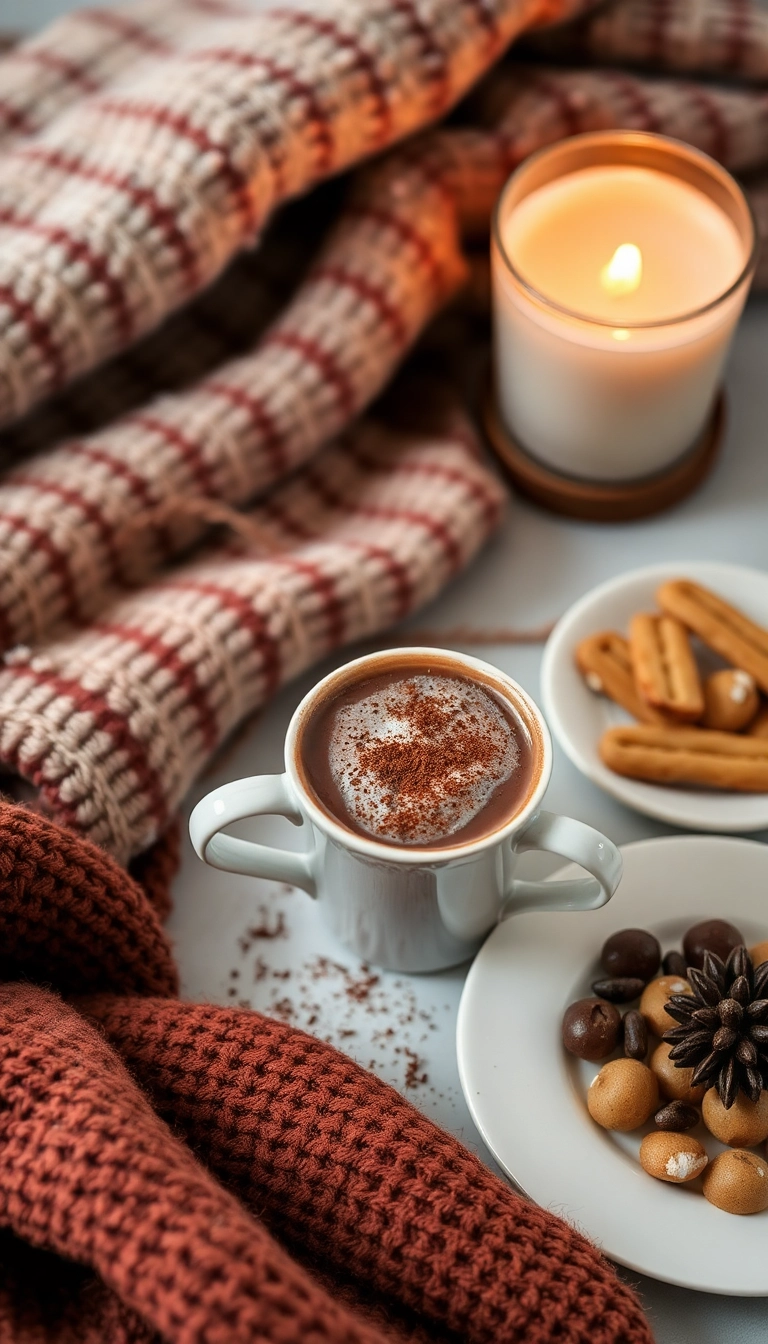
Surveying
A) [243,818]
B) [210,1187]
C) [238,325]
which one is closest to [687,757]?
[243,818]

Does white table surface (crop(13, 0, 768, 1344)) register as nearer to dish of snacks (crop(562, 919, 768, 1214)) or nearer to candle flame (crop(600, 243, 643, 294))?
dish of snacks (crop(562, 919, 768, 1214))

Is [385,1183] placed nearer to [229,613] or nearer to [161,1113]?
[161,1113]

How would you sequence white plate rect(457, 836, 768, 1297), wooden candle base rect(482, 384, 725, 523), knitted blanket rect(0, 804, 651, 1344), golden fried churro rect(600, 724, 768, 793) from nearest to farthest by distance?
knitted blanket rect(0, 804, 651, 1344) → white plate rect(457, 836, 768, 1297) → golden fried churro rect(600, 724, 768, 793) → wooden candle base rect(482, 384, 725, 523)

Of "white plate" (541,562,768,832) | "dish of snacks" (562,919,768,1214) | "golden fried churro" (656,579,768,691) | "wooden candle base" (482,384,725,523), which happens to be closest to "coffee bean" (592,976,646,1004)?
"dish of snacks" (562,919,768,1214)

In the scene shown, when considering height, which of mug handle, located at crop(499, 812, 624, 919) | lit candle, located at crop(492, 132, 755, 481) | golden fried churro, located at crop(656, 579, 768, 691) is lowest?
golden fried churro, located at crop(656, 579, 768, 691)

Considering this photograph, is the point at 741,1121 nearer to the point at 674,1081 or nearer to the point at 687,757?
the point at 674,1081

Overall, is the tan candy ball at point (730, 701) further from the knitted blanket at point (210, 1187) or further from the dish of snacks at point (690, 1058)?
the knitted blanket at point (210, 1187)

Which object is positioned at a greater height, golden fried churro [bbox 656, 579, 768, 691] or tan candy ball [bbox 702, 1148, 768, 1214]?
golden fried churro [bbox 656, 579, 768, 691]
